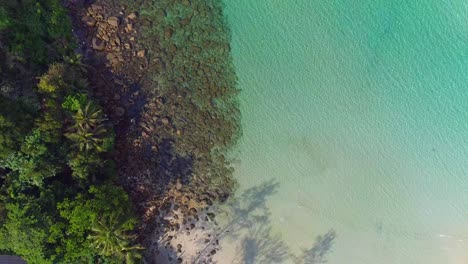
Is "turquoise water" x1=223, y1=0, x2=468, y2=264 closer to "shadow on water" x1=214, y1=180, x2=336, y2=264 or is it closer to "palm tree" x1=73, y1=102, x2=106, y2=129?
"shadow on water" x1=214, y1=180, x2=336, y2=264

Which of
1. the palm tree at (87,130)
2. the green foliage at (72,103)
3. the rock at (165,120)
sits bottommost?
the palm tree at (87,130)

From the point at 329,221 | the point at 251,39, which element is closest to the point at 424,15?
the point at 251,39

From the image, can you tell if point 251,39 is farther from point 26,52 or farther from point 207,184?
point 26,52

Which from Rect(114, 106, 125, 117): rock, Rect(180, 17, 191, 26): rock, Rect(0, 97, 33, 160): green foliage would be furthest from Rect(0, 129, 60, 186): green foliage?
Rect(180, 17, 191, 26): rock

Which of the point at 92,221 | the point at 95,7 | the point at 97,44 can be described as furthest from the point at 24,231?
the point at 95,7

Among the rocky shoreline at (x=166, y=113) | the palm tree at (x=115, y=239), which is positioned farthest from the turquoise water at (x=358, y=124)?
the palm tree at (x=115, y=239)

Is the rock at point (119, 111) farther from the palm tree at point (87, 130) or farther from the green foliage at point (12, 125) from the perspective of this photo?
the green foliage at point (12, 125)

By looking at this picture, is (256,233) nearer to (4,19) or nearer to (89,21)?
(89,21)
